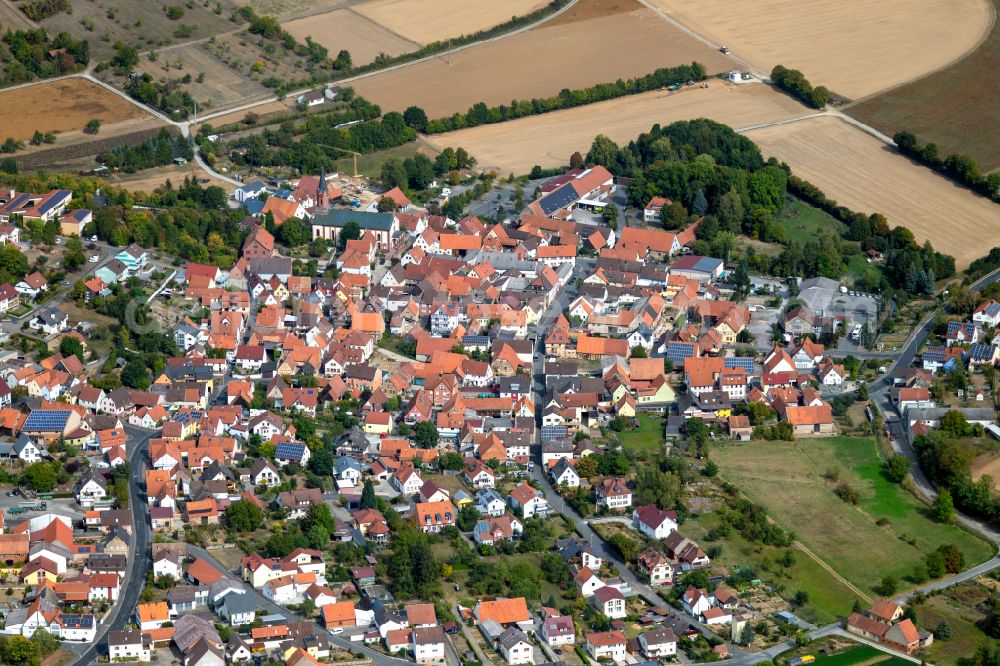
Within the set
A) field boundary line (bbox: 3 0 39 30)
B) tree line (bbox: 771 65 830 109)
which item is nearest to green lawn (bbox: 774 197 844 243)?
tree line (bbox: 771 65 830 109)

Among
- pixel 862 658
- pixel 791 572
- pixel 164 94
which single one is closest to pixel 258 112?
pixel 164 94

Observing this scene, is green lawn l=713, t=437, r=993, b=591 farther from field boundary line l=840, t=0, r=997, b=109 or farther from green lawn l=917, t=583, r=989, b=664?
field boundary line l=840, t=0, r=997, b=109

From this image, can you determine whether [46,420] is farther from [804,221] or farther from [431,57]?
[431,57]

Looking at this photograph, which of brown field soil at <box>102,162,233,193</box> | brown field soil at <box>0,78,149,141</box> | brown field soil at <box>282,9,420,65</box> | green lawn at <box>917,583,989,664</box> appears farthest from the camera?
brown field soil at <box>282,9,420,65</box>

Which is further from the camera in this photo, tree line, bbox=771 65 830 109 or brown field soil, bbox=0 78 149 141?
tree line, bbox=771 65 830 109

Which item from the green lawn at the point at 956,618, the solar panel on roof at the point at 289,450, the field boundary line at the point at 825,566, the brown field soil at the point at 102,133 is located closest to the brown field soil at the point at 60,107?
the brown field soil at the point at 102,133

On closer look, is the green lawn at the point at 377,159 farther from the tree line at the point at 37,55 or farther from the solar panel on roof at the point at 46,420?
the solar panel on roof at the point at 46,420
